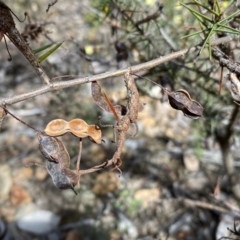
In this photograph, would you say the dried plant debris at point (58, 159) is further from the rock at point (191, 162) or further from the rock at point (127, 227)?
the rock at point (191, 162)

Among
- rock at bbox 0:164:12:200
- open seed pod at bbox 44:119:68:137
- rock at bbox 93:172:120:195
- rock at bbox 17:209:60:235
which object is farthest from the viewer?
rock at bbox 0:164:12:200

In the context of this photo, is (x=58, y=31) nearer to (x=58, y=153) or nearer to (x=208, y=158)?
(x=208, y=158)

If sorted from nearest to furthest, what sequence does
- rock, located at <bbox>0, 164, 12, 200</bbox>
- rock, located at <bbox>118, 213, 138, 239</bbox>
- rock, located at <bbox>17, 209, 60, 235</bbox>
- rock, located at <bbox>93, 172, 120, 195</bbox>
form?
rock, located at <bbox>118, 213, 138, 239</bbox>, rock, located at <bbox>17, 209, 60, 235</bbox>, rock, located at <bbox>93, 172, 120, 195</bbox>, rock, located at <bbox>0, 164, 12, 200</bbox>

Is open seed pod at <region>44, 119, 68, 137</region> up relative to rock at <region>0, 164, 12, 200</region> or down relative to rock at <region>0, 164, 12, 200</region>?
up

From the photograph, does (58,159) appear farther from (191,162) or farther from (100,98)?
(191,162)

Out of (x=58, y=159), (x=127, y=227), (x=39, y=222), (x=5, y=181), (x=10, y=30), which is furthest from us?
(x=5, y=181)

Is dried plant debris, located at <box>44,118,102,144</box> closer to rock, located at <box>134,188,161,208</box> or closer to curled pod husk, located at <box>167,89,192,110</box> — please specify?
curled pod husk, located at <box>167,89,192,110</box>

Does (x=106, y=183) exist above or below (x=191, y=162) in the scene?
below

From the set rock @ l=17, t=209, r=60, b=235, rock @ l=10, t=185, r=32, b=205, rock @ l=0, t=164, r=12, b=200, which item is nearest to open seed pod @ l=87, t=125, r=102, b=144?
rock @ l=17, t=209, r=60, b=235

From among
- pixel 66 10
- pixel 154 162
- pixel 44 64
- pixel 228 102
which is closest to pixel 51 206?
pixel 154 162

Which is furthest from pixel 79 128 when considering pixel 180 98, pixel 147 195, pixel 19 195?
pixel 19 195
